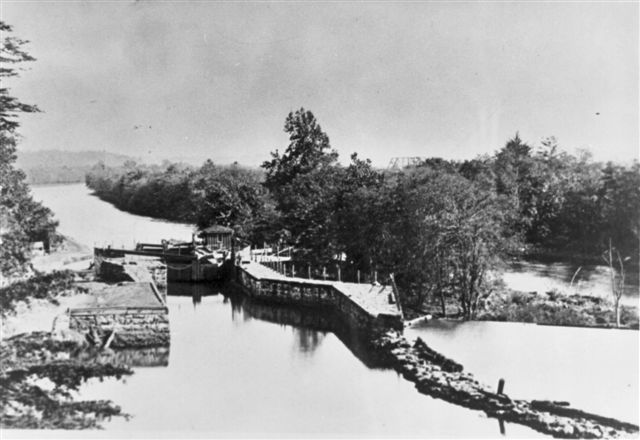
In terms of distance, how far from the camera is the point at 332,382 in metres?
10.1

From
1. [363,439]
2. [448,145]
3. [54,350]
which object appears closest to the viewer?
[363,439]

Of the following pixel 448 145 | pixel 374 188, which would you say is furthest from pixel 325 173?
pixel 448 145

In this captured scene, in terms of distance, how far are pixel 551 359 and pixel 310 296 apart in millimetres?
7080

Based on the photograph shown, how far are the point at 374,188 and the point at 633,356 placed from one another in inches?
319

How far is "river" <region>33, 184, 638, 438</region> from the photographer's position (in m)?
8.30

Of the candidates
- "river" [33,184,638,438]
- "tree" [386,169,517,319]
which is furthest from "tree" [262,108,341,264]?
"river" [33,184,638,438]

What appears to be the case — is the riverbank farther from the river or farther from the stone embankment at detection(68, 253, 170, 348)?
the stone embankment at detection(68, 253, 170, 348)

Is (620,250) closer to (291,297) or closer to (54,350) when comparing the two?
(291,297)

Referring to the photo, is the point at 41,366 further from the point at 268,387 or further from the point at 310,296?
the point at 310,296

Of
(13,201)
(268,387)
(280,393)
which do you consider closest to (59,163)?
(13,201)

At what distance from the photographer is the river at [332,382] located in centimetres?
830

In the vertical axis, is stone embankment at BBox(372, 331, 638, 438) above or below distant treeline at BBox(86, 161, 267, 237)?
below

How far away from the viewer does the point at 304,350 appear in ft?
40.1

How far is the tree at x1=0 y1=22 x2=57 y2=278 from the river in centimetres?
196
